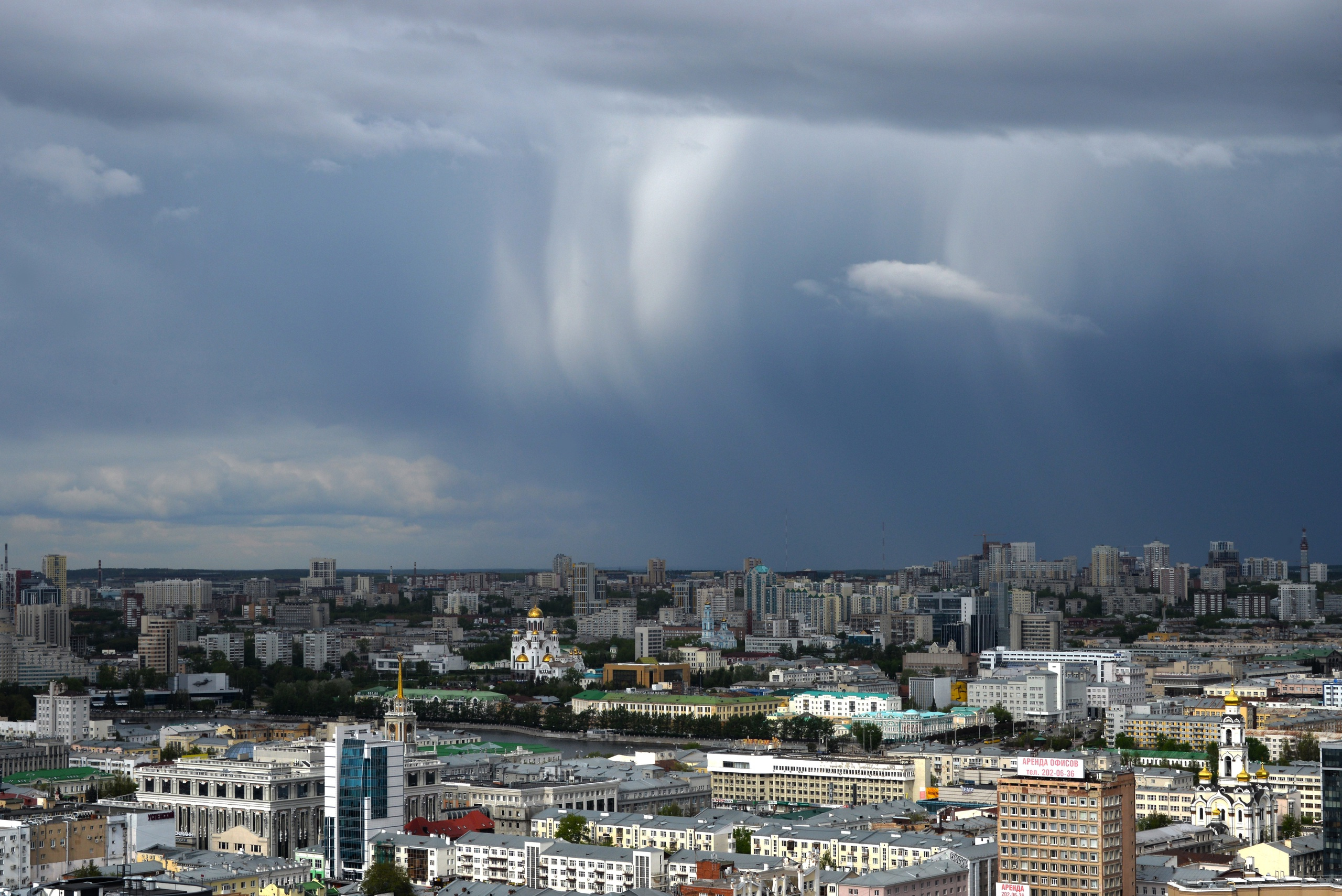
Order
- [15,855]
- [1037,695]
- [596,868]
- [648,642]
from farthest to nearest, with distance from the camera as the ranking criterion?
1. [648,642]
2. [1037,695]
3. [596,868]
4. [15,855]

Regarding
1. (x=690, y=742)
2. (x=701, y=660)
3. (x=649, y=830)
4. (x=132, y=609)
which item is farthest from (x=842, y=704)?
(x=132, y=609)

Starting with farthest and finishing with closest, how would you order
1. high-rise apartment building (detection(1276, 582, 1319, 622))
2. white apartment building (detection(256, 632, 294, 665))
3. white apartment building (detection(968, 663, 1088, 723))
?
high-rise apartment building (detection(1276, 582, 1319, 622))
white apartment building (detection(256, 632, 294, 665))
white apartment building (detection(968, 663, 1088, 723))

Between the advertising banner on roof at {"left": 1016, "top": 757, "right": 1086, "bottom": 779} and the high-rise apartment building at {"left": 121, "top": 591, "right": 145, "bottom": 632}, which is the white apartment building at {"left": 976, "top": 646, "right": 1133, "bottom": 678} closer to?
the advertising banner on roof at {"left": 1016, "top": 757, "right": 1086, "bottom": 779}

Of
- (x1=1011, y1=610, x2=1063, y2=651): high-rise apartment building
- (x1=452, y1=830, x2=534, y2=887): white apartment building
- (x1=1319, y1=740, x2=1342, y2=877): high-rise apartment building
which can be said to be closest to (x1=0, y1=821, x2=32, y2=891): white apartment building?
(x1=452, y1=830, x2=534, y2=887): white apartment building

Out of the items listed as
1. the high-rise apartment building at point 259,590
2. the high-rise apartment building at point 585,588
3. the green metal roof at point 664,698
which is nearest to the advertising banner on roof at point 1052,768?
the green metal roof at point 664,698

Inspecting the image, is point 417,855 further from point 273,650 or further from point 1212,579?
point 1212,579

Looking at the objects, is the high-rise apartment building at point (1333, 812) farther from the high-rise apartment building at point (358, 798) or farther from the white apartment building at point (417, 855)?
the high-rise apartment building at point (358, 798)

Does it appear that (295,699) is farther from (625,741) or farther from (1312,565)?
(1312,565)
